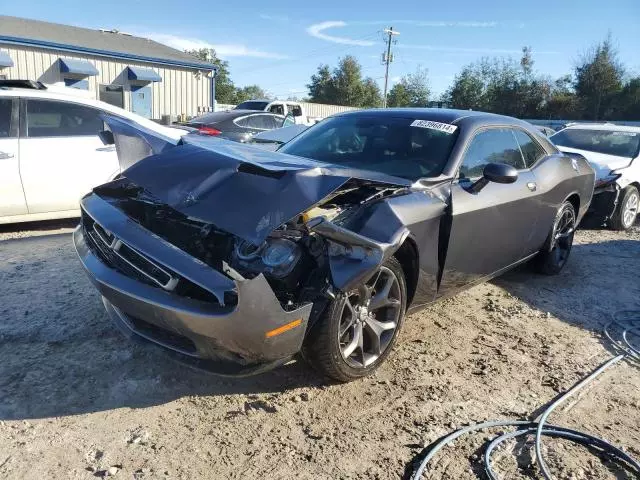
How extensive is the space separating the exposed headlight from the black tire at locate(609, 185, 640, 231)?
268 inches

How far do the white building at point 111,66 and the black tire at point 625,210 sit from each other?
18193 mm

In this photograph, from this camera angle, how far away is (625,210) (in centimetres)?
803

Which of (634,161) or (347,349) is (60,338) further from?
(634,161)

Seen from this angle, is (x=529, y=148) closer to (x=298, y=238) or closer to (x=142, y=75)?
(x=298, y=238)

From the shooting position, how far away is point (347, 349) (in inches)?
118

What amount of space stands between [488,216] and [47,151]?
4554 mm

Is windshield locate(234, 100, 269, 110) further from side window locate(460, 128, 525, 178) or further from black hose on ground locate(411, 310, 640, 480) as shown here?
black hose on ground locate(411, 310, 640, 480)

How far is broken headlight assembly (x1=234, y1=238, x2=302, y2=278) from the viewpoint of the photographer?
2.71 metres

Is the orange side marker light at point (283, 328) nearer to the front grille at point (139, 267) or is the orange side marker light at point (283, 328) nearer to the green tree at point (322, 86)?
the front grille at point (139, 267)

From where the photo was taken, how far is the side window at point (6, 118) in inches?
Result: 216

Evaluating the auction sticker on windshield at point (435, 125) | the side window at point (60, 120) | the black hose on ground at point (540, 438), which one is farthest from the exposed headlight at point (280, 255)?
the side window at point (60, 120)

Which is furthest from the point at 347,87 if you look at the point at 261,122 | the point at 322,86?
the point at 261,122

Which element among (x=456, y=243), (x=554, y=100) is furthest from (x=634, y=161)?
(x=554, y=100)

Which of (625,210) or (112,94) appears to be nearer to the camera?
(625,210)
